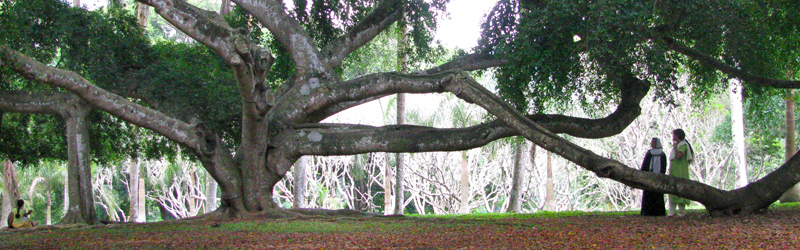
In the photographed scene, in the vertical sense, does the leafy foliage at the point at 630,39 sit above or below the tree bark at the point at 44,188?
above

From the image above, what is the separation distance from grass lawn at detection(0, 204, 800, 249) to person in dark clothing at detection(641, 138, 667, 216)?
80 centimetres

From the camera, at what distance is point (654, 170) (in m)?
9.13

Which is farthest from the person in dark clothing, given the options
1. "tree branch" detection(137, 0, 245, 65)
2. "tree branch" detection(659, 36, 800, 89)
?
"tree branch" detection(137, 0, 245, 65)

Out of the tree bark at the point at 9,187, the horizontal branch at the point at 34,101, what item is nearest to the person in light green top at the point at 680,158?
the horizontal branch at the point at 34,101

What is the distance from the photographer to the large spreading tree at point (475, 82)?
26.9 ft

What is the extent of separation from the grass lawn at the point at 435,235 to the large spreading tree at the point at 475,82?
0.78 metres

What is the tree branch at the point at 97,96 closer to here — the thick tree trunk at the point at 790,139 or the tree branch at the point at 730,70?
the tree branch at the point at 730,70

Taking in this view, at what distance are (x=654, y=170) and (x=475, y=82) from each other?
292cm

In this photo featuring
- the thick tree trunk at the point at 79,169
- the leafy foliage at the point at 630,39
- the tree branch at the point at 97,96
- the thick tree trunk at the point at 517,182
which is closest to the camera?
the leafy foliage at the point at 630,39

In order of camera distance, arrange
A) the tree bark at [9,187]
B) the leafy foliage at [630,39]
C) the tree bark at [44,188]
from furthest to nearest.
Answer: the tree bark at [44,188], the tree bark at [9,187], the leafy foliage at [630,39]

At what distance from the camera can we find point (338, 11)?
13.4 meters

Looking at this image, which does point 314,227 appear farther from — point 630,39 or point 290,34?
point 630,39

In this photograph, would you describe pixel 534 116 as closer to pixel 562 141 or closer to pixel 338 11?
pixel 562 141

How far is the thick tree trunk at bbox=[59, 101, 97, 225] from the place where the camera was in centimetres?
999
